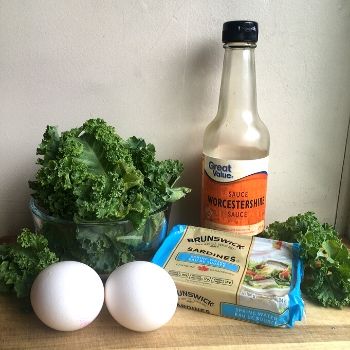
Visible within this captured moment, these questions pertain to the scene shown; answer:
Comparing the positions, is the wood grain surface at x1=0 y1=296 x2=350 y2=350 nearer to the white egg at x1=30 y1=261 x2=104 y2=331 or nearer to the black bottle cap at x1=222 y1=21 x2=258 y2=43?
the white egg at x1=30 y1=261 x2=104 y2=331

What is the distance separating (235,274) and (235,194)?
→ 5.9 inches

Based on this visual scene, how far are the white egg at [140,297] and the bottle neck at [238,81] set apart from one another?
0.33m

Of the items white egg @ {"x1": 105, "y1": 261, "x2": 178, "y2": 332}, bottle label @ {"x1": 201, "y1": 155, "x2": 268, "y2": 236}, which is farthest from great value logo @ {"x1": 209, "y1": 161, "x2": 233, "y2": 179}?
white egg @ {"x1": 105, "y1": 261, "x2": 178, "y2": 332}

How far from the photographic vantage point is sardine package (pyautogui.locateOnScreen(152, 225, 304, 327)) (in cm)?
55

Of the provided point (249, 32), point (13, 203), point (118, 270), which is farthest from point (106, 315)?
point (249, 32)

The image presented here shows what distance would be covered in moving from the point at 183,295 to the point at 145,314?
9cm

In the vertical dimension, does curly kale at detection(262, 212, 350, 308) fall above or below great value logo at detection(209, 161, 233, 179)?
below

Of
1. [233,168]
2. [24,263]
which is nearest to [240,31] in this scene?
[233,168]

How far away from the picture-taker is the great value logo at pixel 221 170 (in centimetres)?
68

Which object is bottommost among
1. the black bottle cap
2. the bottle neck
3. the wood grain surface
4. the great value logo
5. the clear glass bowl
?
the wood grain surface

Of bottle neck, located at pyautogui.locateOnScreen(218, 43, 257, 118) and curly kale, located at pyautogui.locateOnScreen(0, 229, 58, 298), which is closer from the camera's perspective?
curly kale, located at pyautogui.locateOnScreen(0, 229, 58, 298)

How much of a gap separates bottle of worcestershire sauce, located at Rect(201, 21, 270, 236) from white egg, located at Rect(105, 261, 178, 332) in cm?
21

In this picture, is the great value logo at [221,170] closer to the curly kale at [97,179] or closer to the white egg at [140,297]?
the curly kale at [97,179]

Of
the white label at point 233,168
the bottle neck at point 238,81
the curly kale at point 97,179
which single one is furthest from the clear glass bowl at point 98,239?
the bottle neck at point 238,81
